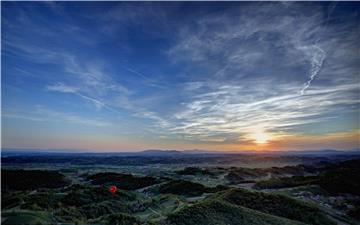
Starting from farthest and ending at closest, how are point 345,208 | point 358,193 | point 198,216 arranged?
point 358,193, point 345,208, point 198,216

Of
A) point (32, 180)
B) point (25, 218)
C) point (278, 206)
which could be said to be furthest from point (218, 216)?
point (32, 180)

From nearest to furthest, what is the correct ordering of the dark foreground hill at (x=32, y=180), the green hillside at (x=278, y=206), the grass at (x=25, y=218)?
1. the grass at (x=25, y=218)
2. the green hillside at (x=278, y=206)
3. the dark foreground hill at (x=32, y=180)

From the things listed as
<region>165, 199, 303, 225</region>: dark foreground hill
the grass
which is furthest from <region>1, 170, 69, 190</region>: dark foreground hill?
<region>165, 199, 303, 225</region>: dark foreground hill

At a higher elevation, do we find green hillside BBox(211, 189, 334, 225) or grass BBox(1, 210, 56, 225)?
grass BBox(1, 210, 56, 225)

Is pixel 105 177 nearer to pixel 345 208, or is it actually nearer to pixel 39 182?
pixel 39 182

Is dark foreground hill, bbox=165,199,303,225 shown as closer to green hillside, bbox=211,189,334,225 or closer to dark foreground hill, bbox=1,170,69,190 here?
green hillside, bbox=211,189,334,225

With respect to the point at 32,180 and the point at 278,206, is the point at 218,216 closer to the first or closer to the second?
the point at 278,206

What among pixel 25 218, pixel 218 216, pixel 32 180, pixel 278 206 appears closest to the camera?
pixel 25 218

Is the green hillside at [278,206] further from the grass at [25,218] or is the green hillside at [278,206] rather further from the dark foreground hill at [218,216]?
the grass at [25,218]

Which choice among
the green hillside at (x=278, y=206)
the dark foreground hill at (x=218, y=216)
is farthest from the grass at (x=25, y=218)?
the green hillside at (x=278, y=206)

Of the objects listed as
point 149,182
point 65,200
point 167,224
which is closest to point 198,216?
point 167,224

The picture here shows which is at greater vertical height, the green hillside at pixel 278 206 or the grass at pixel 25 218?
the grass at pixel 25 218
